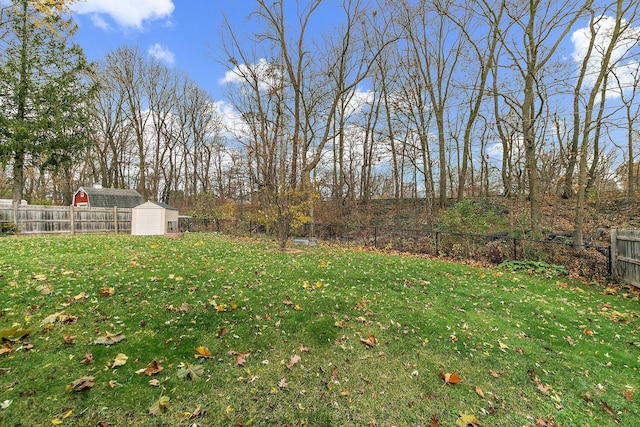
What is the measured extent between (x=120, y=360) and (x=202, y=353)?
651mm

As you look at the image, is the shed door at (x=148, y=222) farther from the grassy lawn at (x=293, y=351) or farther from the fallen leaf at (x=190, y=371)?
the fallen leaf at (x=190, y=371)

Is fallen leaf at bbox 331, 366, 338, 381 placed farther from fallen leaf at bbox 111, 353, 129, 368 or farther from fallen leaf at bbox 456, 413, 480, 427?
fallen leaf at bbox 111, 353, 129, 368

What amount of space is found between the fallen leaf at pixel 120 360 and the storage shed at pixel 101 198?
1945cm

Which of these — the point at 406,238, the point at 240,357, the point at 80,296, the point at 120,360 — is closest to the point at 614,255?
the point at 406,238

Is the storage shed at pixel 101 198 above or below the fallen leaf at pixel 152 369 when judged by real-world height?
above

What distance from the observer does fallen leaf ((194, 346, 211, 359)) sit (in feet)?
9.02

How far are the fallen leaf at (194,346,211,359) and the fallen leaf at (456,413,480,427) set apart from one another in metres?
2.18

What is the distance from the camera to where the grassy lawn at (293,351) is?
2.25m

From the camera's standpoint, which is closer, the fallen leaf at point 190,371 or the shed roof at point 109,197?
the fallen leaf at point 190,371

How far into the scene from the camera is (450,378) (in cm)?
277

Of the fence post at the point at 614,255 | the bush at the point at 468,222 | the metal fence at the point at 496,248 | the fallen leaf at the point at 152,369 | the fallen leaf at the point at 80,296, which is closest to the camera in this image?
the fallen leaf at the point at 152,369

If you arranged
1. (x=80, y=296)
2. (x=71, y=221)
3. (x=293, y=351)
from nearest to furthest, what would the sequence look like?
(x=293, y=351)
(x=80, y=296)
(x=71, y=221)

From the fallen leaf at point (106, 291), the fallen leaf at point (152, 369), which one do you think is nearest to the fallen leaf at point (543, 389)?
the fallen leaf at point (152, 369)

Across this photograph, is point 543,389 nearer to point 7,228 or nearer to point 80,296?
point 80,296
